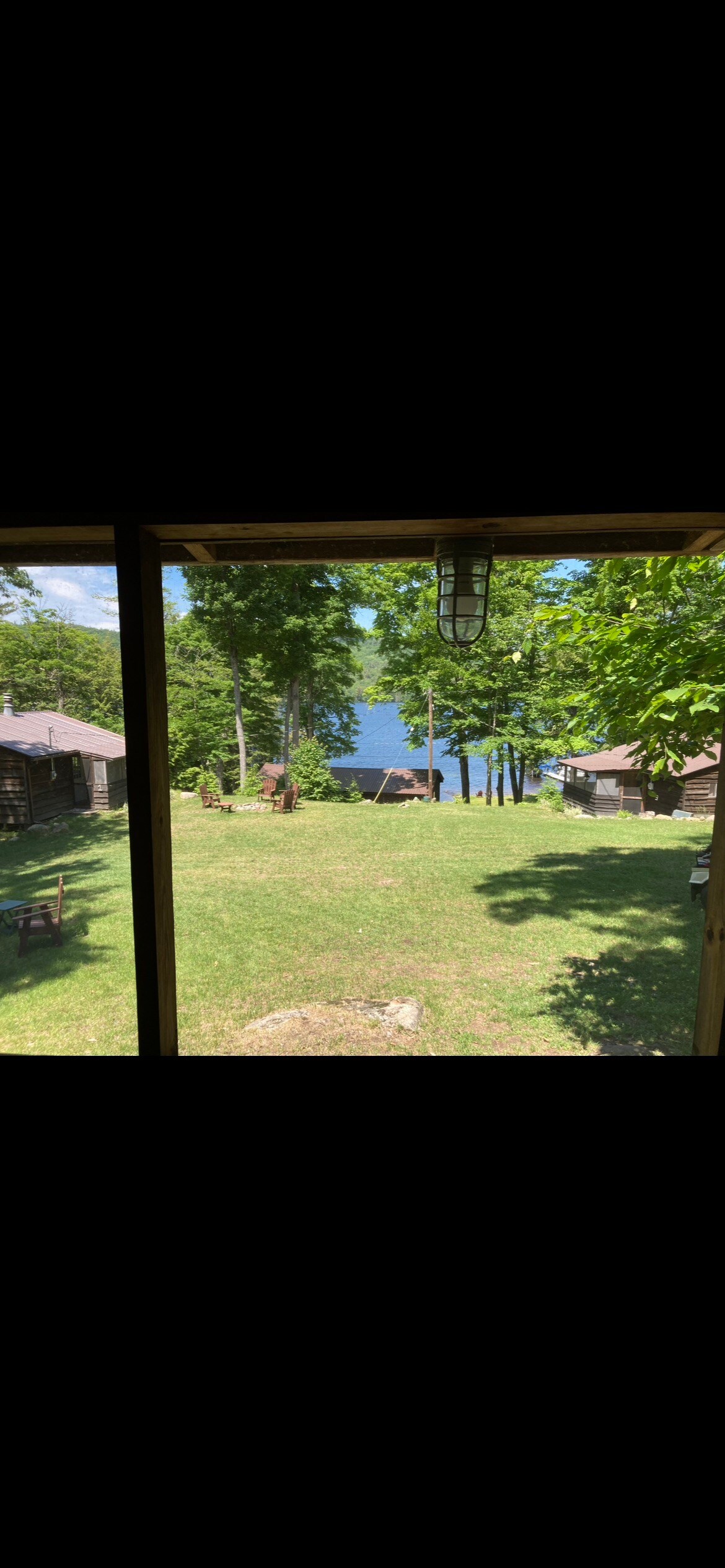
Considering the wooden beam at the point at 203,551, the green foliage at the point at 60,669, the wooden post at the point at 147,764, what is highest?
the green foliage at the point at 60,669

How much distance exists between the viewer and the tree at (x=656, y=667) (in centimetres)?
314

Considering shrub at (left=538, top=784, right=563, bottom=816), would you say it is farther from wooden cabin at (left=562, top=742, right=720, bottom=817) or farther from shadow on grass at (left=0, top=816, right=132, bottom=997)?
shadow on grass at (left=0, top=816, right=132, bottom=997)

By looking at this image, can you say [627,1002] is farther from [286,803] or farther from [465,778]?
[465,778]

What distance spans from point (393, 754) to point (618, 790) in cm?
515

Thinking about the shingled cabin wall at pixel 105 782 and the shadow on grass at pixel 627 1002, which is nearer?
the shadow on grass at pixel 627 1002

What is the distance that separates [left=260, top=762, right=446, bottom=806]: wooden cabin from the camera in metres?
14.6

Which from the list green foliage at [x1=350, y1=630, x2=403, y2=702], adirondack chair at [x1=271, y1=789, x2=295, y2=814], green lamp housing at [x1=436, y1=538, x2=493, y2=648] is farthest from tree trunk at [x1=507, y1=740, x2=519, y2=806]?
green lamp housing at [x1=436, y1=538, x2=493, y2=648]

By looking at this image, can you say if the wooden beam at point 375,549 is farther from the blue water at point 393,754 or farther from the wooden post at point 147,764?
Answer: the blue water at point 393,754

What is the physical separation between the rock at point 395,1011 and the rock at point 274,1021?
0.46 m

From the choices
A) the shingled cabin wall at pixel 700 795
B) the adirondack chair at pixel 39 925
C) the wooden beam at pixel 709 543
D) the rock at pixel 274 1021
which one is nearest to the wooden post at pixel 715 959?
the wooden beam at pixel 709 543

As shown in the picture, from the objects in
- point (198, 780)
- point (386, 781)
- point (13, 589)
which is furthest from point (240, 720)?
point (13, 589)

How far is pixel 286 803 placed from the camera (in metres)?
12.2

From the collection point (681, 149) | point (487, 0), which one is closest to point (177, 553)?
point (487, 0)
